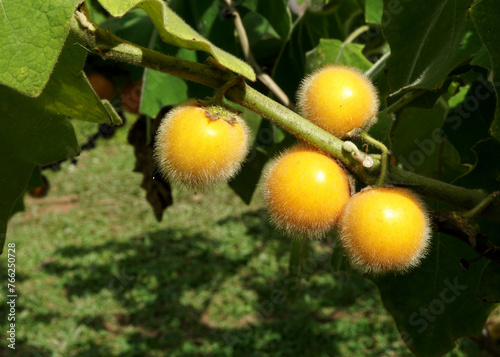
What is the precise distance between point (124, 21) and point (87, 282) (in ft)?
16.5

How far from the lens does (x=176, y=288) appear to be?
21.0ft

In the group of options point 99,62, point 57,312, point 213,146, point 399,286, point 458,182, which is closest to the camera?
point 213,146

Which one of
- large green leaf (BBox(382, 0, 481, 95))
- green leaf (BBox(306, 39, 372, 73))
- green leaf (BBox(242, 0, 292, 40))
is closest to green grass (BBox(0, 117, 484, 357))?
green leaf (BBox(242, 0, 292, 40))

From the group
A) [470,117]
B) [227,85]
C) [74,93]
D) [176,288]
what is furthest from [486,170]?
[176,288]

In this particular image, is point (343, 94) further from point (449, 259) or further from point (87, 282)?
point (87, 282)

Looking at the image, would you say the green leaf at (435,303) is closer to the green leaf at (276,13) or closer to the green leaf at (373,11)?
the green leaf at (373,11)

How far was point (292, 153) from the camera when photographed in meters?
1.09

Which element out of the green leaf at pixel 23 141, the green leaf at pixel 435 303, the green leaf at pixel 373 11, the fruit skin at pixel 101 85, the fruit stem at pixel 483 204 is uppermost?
the green leaf at pixel 373 11

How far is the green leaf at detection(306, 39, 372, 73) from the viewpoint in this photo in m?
1.73

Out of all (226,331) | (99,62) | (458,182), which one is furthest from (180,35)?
(226,331)

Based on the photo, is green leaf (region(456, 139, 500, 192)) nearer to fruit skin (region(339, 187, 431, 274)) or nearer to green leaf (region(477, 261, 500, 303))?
green leaf (region(477, 261, 500, 303))

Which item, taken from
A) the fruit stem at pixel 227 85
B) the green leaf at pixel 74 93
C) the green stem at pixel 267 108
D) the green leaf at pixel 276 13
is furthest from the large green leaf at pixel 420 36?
the green leaf at pixel 74 93

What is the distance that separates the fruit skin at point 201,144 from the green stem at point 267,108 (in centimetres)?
5

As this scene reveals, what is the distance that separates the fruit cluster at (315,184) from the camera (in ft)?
3.35
